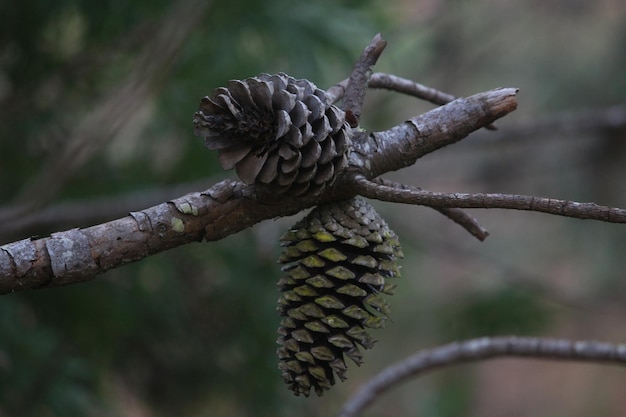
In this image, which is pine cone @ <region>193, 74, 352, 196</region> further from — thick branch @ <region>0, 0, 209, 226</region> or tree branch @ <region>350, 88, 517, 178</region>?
thick branch @ <region>0, 0, 209, 226</region>

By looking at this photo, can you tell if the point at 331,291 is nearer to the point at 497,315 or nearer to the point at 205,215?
the point at 205,215

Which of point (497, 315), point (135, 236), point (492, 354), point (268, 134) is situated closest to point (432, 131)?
point (268, 134)

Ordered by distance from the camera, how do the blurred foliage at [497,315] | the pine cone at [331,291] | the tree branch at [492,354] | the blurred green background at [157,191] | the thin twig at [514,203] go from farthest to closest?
1. the blurred foliage at [497,315]
2. the blurred green background at [157,191]
3. the tree branch at [492,354]
4. the pine cone at [331,291]
5. the thin twig at [514,203]

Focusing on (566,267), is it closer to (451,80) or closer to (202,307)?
(451,80)

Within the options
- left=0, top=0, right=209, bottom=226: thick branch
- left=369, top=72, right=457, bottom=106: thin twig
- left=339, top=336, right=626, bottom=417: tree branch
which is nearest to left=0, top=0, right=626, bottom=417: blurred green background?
left=0, top=0, right=209, bottom=226: thick branch

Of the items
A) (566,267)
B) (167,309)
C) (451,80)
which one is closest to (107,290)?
(167,309)

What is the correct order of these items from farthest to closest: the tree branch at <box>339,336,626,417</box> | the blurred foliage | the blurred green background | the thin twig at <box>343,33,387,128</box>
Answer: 1. the blurred foliage
2. the blurred green background
3. the tree branch at <box>339,336,626,417</box>
4. the thin twig at <box>343,33,387,128</box>

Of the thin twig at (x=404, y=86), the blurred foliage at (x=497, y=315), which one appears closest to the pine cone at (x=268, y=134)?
the thin twig at (x=404, y=86)

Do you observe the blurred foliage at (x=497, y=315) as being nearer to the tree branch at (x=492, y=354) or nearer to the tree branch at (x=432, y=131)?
the tree branch at (x=492, y=354)
